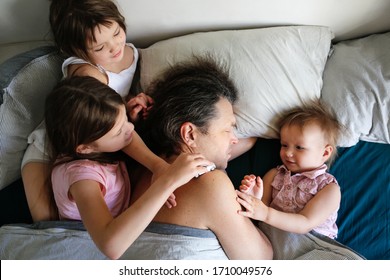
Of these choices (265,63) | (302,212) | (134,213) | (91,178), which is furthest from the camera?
(265,63)

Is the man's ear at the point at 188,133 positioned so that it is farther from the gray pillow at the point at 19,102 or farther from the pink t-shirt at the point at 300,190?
the gray pillow at the point at 19,102

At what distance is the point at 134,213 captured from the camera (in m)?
0.82

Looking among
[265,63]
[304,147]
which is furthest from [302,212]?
[265,63]

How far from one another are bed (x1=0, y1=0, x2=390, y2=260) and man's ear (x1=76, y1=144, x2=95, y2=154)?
0.68ft

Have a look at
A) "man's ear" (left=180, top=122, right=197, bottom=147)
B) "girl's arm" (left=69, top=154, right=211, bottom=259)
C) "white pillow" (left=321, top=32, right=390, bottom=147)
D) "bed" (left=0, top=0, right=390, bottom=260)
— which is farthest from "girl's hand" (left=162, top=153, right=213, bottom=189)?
"white pillow" (left=321, top=32, right=390, bottom=147)

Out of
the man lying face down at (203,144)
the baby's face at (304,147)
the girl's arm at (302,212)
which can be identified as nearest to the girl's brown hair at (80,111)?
the man lying face down at (203,144)

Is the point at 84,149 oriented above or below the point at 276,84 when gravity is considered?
below

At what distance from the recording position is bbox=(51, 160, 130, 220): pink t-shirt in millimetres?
945

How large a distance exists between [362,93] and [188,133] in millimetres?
529

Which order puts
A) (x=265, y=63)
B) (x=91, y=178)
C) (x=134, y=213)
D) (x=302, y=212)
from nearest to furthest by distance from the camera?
(x=134, y=213), (x=91, y=178), (x=302, y=212), (x=265, y=63)

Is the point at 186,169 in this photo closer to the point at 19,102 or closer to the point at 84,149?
the point at 84,149

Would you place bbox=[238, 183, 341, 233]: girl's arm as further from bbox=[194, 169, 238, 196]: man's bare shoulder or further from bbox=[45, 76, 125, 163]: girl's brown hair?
bbox=[45, 76, 125, 163]: girl's brown hair

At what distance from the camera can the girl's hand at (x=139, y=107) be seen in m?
1.10

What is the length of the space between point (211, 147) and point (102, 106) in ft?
0.90
